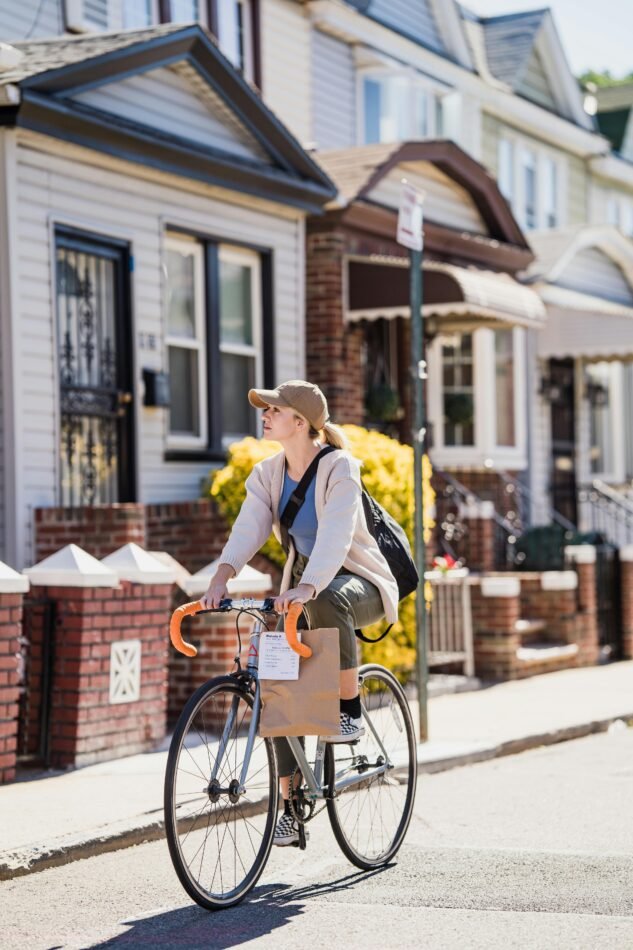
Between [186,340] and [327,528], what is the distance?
7.80 meters

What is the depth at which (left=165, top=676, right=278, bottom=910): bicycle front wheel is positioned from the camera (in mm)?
5461

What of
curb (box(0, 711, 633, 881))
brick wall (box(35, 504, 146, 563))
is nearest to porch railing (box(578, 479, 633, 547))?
brick wall (box(35, 504, 146, 563))

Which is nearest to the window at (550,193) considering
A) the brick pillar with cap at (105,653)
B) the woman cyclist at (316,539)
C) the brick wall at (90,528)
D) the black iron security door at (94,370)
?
the black iron security door at (94,370)

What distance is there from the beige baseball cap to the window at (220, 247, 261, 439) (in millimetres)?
7834

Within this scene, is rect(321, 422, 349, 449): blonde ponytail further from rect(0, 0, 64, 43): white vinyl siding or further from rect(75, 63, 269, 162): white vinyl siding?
rect(0, 0, 64, 43): white vinyl siding

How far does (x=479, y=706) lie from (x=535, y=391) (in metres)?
9.36

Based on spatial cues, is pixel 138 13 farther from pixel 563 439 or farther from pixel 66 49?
pixel 563 439

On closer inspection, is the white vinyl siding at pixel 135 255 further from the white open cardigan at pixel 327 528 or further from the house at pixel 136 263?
the white open cardigan at pixel 327 528

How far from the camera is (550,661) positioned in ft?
48.9

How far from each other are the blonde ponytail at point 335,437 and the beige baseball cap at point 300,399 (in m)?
0.08

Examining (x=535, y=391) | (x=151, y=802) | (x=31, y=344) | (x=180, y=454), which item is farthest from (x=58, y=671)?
(x=535, y=391)

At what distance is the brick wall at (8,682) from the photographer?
8180mm

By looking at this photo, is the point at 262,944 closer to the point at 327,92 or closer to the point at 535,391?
the point at 327,92

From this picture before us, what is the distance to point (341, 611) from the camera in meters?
5.96
